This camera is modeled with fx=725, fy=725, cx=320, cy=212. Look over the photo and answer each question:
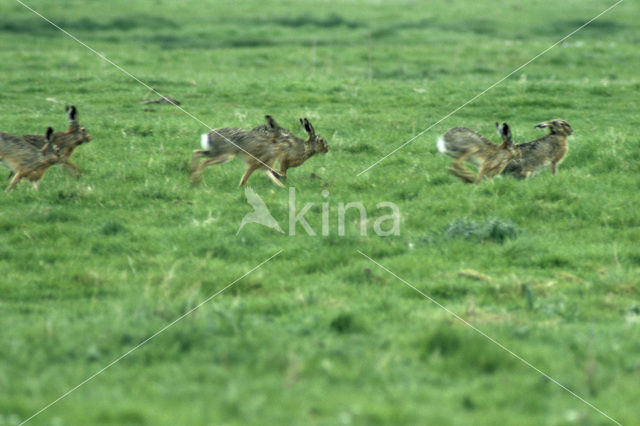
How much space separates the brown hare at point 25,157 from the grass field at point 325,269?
11.3 inches

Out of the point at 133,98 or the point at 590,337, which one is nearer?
the point at 590,337

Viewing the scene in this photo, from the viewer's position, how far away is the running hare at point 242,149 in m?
13.3

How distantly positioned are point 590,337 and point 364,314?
227cm

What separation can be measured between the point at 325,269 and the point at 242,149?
439 centimetres

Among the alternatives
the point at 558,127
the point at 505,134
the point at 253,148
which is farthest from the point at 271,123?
the point at 558,127

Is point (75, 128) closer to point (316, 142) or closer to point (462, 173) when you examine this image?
point (316, 142)

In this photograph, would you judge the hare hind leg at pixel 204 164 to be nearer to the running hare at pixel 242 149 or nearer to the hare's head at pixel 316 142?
the running hare at pixel 242 149

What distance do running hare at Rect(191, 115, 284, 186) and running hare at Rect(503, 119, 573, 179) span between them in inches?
173

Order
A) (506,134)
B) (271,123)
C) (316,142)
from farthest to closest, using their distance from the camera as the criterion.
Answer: (316,142), (271,123), (506,134)

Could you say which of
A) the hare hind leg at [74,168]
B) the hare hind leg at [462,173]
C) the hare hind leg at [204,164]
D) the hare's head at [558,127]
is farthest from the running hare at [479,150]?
the hare hind leg at [74,168]

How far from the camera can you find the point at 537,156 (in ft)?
44.6

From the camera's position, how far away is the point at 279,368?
6.22 m

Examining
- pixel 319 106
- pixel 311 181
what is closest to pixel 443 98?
pixel 319 106

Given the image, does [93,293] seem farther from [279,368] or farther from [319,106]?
[319,106]
